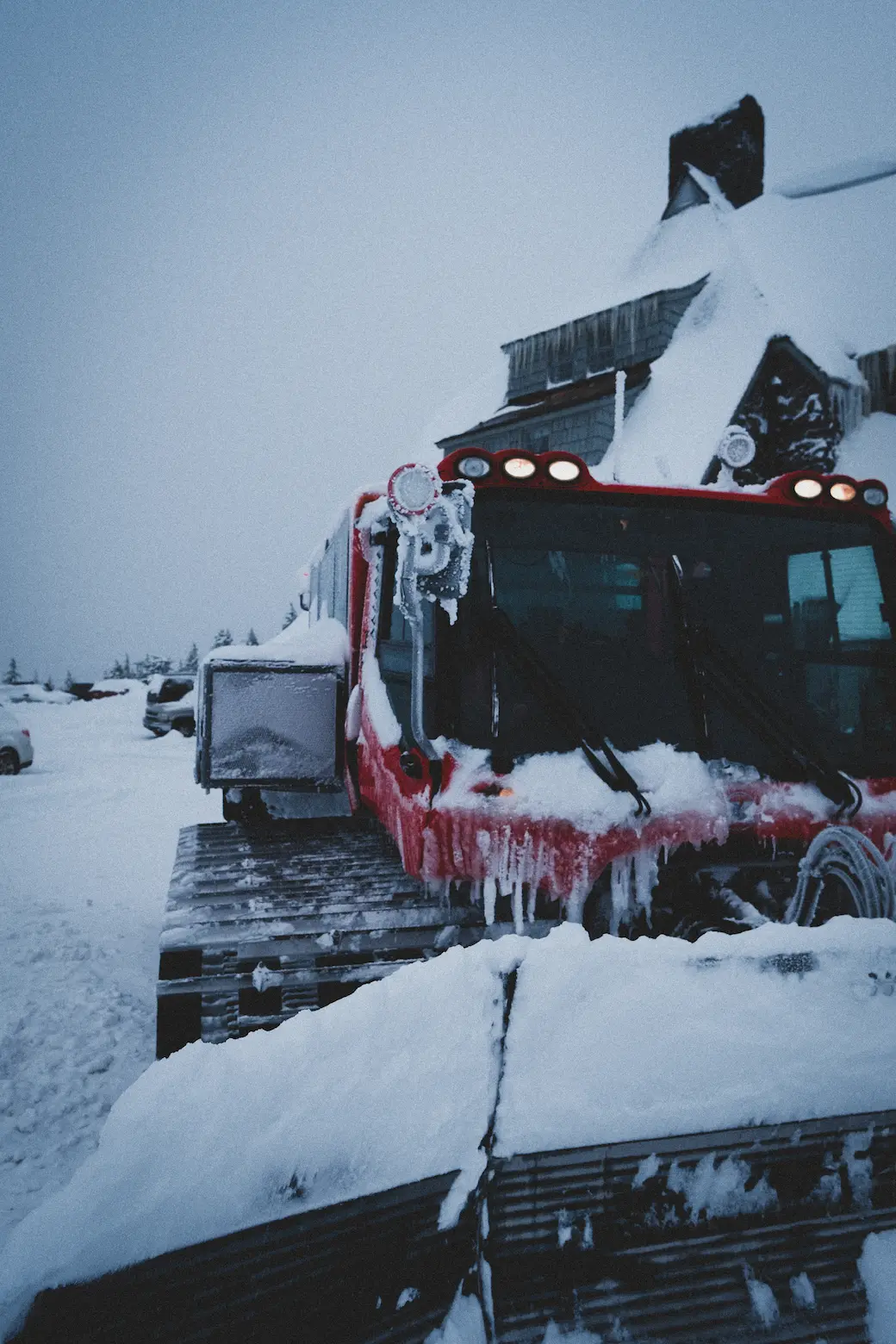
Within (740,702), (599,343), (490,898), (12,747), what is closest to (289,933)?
(490,898)

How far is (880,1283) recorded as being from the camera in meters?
1.57

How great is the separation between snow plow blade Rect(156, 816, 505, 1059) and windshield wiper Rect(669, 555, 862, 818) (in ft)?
4.03

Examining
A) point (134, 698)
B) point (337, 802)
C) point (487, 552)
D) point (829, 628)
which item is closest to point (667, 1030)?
point (487, 552)

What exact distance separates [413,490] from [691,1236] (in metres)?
2.06

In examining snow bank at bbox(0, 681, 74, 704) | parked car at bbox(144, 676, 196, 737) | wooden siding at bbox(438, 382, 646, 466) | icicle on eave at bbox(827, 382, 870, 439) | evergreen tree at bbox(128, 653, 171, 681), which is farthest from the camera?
evergreen tree at bbox(128, 653, 171, 681)

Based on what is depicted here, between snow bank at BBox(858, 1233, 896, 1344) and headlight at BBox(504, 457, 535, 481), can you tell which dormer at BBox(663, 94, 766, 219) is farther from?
snow bank at BBox(858, 1233, 896, 1344)

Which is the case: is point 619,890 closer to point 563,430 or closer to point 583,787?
point 583,787

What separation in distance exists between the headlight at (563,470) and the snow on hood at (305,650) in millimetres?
1642

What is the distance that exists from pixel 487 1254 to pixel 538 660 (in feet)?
5.78

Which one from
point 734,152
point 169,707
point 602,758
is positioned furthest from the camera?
point 734,152

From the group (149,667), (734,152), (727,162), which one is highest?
(734,152)

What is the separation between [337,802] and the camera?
4414 millimetres

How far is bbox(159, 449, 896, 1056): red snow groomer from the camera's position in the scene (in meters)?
2.47

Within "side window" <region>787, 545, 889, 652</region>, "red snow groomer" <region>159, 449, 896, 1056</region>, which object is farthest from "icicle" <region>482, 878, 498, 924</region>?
"side window" <region>787, 545, 889, 652</region>
